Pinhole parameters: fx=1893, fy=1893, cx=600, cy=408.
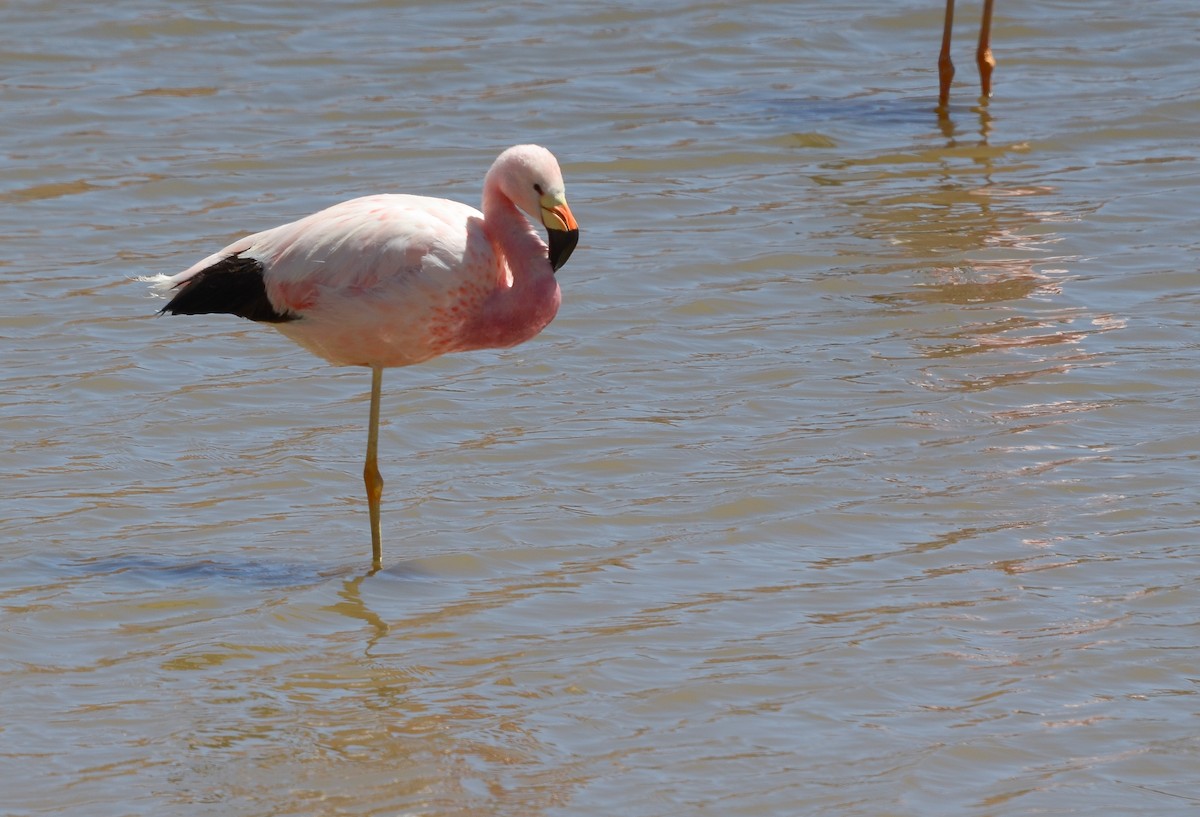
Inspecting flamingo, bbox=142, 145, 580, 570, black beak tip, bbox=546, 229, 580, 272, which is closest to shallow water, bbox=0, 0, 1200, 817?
flamingo, bbox=142, 145, 580, 570

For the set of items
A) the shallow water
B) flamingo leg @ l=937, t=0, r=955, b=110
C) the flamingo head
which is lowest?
the shallow water

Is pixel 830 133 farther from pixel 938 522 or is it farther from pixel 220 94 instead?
pixel 938 522

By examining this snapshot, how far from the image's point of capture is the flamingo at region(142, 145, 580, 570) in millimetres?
6234

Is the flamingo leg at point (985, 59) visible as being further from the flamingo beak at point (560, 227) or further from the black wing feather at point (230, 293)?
the black wing feather at point (230, 293)

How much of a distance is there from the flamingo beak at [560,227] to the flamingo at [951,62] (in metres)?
7.32

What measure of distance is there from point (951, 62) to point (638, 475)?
7.04m

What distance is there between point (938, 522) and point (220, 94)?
7944mm

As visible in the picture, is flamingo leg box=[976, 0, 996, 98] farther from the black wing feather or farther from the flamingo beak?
the black wing feather

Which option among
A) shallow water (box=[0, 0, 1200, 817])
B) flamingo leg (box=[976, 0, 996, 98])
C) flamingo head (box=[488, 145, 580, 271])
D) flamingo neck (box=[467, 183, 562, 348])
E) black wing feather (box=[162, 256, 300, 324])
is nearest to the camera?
shallow water (box=[0, 0, 1200, 817])

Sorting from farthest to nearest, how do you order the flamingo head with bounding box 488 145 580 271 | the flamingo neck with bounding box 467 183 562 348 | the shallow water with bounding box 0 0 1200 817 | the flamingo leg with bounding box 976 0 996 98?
1. the flamingo leg with bounding box 976 0 996 98
2. the flamingo neck with bounding box 467 183 562 348
3. the flamingo head with bounding box 488 145 580 271
4. the shallow water with bounding box 0 0 1200 817

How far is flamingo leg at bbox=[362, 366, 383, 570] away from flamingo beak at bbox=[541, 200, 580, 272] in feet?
2.63

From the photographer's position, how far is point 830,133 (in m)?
12.5

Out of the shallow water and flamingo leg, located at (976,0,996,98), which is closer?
the shallow water

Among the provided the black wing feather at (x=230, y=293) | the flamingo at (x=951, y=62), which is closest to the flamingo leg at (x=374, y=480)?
the black wing feather at (x=230, y=293)
